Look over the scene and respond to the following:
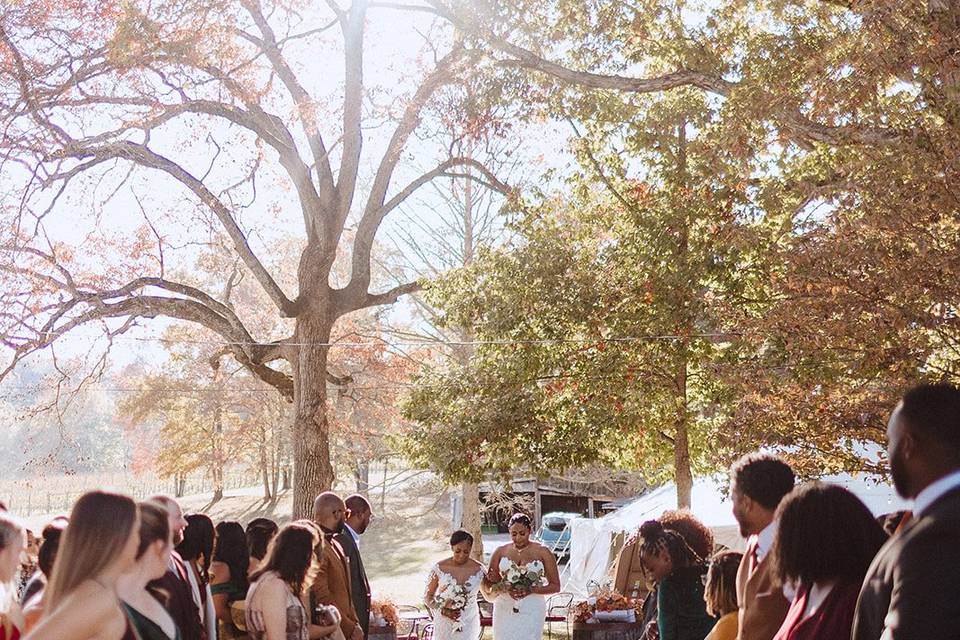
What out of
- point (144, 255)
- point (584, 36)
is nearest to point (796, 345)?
point (584, 36)

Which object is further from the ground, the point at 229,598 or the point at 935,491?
the point at 935,491

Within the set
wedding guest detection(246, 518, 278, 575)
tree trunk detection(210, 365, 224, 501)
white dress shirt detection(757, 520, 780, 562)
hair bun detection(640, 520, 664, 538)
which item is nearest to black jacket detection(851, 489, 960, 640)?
white dress shirt detection(757, 520, 780, 562)

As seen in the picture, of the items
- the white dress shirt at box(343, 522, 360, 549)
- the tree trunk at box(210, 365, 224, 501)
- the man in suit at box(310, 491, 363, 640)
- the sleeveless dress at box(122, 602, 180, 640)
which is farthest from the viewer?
the tree trunk at box(210, 365, 224, 501)

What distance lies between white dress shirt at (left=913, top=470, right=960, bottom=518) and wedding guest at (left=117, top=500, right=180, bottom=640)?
2.68 metres

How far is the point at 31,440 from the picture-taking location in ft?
55.2

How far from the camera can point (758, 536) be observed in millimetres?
4234

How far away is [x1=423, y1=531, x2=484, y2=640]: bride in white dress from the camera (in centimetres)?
950

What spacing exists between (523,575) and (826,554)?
6428 millimetres

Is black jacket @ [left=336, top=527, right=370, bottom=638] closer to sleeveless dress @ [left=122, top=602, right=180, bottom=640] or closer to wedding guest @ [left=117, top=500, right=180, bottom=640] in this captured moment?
wedding guest @ [left=117, top=500, right=180, bottom=640]

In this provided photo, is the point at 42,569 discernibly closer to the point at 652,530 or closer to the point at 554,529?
the point at 652,530

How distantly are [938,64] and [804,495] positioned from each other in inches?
184

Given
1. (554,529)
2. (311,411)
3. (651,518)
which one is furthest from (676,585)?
(554,529)

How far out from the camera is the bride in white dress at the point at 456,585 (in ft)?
31.2

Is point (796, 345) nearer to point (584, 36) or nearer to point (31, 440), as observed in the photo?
point (584, 36)
